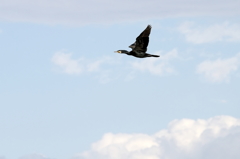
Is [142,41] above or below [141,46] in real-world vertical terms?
above

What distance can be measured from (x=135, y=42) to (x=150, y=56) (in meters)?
3.06

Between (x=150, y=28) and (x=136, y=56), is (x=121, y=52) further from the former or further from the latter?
(x=150, y=28)

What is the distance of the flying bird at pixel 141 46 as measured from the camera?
6288cm

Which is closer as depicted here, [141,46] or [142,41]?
[142,41]

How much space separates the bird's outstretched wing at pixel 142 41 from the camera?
62.6 meters

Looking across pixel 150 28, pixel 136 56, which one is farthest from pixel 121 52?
pixel 150 28

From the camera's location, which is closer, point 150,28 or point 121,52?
point 150,28

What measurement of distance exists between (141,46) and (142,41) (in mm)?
914

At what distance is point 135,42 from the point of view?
6712 cm

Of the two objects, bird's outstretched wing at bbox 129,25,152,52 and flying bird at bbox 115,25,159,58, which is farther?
flying bird at bbox 115,25,159,58

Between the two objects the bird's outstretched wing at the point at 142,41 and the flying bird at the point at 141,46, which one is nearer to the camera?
the bird's outstretched wing at the point at 142,41

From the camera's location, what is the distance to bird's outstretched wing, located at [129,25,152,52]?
2464 inches

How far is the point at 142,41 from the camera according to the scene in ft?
210

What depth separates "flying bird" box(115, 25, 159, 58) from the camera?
206 ft
